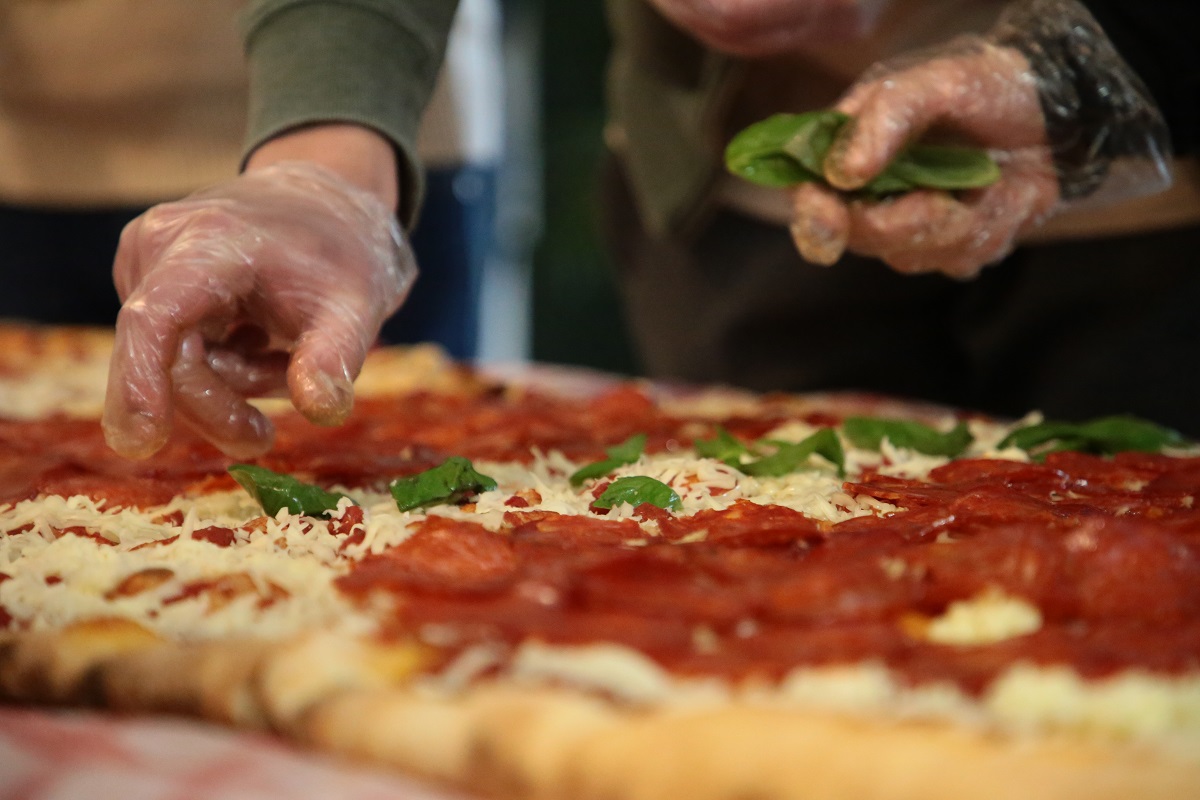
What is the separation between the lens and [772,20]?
1.64 m

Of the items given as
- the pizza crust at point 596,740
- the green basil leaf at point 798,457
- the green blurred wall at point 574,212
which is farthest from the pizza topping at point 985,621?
the green blurred wall at point 574,212

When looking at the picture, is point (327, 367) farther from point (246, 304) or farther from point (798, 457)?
point (798, 457)

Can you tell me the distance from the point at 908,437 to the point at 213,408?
2.69ft

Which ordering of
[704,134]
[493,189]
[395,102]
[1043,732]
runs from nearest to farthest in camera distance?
[1043,732] → [395,102] → [704,134] → [493,189]

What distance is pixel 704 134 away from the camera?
2.28m

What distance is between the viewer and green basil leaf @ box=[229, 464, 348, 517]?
1.07m

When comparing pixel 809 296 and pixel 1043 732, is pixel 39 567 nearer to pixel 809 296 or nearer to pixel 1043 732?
pixel 1043 732

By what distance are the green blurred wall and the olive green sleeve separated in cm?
441

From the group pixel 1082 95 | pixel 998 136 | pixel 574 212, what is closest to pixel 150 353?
pixel 998 136

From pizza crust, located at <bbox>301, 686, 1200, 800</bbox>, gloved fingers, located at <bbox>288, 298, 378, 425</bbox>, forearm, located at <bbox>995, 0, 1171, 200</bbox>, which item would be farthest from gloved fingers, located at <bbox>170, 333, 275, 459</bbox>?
forearm, located at <bbox>995, 0, 1171, 200</bbox>

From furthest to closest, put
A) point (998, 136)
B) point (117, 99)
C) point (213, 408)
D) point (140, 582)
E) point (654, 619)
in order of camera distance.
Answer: point (117, 99) → point (998, 136) → point (213, 408) → point (140, 582) → point (654, 619)

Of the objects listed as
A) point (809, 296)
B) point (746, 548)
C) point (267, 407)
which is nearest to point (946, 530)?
point (746, 548)

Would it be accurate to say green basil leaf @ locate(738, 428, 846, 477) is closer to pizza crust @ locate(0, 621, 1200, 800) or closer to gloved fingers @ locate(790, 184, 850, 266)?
gloved fingers @ locate(790, 184, 850, 266)

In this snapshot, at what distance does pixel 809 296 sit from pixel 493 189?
1102mm
